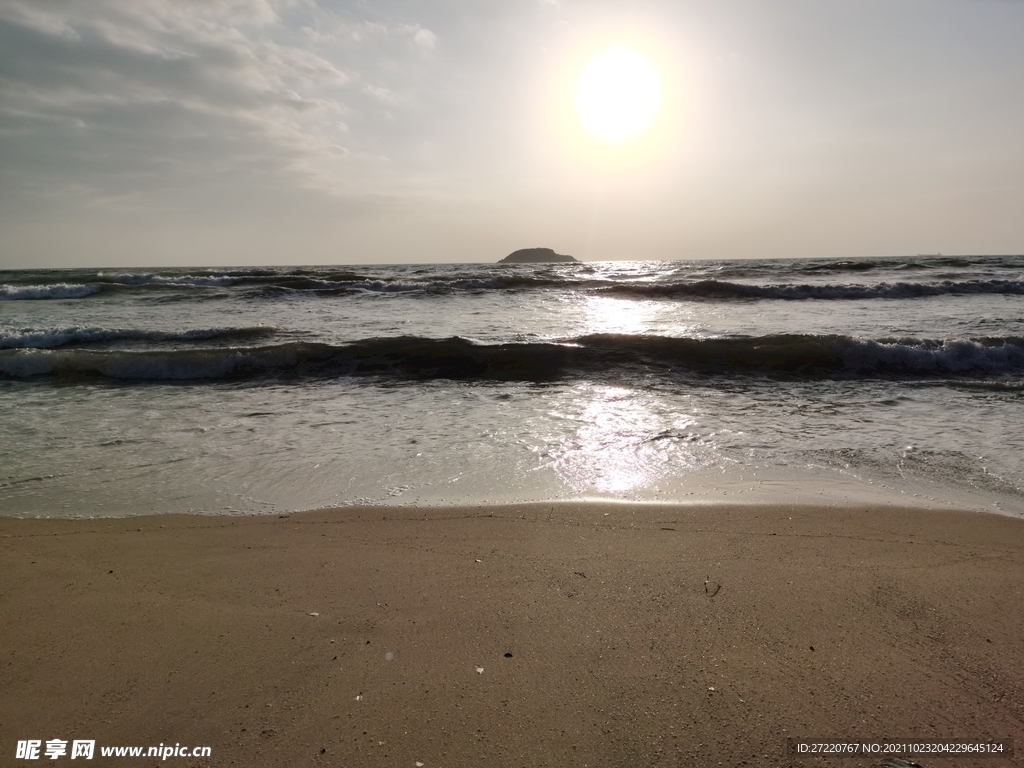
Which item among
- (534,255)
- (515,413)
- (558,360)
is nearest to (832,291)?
(558,360)

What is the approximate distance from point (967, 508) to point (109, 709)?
4.40 metres

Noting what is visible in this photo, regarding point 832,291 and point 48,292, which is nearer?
point 832,291

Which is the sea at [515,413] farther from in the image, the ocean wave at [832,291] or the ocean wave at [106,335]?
the ocean wave at [832,291]

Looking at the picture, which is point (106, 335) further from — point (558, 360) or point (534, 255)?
point (534, 255)

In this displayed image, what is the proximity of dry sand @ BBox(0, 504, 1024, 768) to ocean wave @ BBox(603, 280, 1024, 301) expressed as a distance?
636 inches

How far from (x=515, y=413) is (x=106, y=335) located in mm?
9718

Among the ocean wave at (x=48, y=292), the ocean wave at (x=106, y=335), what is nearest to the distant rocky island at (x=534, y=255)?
the ocean wave at (x=48, y=292)

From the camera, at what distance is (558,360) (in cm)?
903

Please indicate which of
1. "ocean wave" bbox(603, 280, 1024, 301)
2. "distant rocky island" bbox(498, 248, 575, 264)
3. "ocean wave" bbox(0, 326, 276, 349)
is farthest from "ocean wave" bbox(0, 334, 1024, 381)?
"distant rocky island" bbox(498, 248, 575, 264)

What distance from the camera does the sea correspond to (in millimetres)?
3990

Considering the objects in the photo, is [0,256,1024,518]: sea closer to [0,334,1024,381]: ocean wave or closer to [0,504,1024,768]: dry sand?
[0,334,1024,381]: ocean wave

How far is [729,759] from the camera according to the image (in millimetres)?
1660

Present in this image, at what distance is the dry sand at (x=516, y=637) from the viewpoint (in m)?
→ 1.78

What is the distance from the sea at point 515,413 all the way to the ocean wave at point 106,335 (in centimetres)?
5
